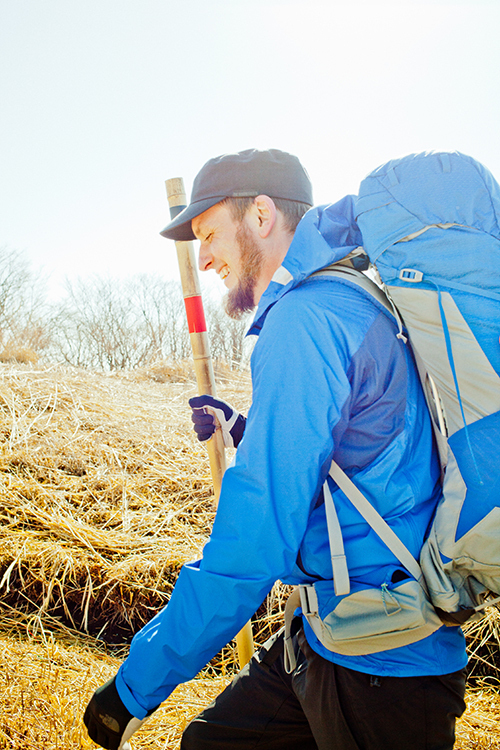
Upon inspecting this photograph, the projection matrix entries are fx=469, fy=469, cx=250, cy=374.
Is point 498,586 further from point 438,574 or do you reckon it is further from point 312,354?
point 312,354

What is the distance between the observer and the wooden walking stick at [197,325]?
193cm

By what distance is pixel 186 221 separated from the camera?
1592 mm

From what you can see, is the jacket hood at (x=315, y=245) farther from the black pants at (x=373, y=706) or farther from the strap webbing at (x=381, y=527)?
the black pants at (x=373, y=706)

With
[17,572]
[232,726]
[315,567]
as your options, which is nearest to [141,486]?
[17,572]

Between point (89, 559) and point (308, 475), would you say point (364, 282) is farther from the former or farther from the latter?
point (89, 559)

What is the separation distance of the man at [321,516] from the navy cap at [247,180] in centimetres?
34

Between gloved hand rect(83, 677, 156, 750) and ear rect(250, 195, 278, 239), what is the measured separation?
129 cm

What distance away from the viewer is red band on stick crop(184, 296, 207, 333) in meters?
1.97

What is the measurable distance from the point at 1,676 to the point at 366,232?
237 centimetres

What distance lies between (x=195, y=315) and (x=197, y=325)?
43 mm

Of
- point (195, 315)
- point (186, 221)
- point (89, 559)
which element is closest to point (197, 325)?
point (195, 315)

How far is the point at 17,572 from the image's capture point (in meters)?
A: 2.93

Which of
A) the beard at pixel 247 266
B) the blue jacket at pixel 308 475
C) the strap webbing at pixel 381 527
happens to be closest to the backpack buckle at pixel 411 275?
the blue jacket at pixel 308 475

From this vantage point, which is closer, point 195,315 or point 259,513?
point 259,513
